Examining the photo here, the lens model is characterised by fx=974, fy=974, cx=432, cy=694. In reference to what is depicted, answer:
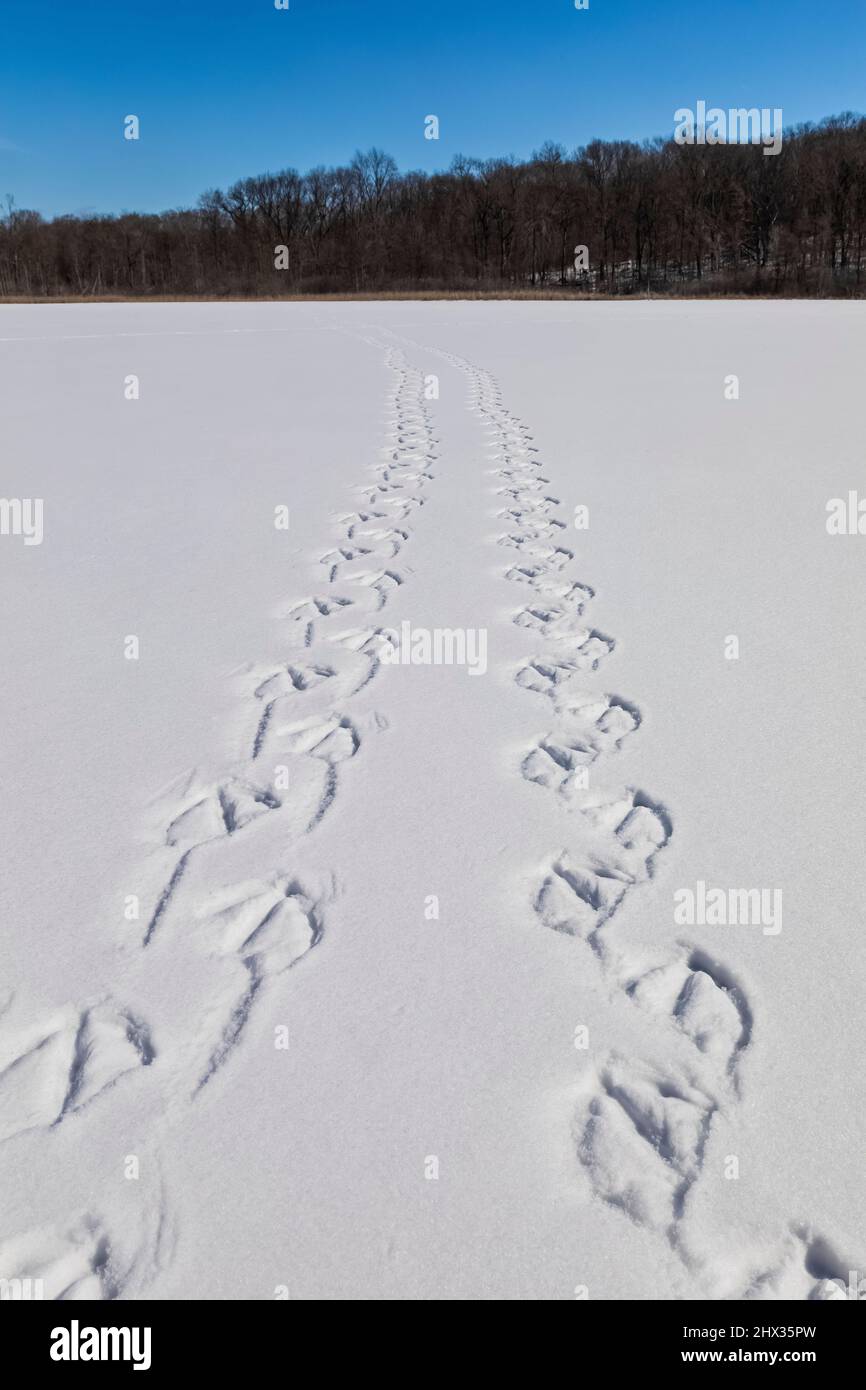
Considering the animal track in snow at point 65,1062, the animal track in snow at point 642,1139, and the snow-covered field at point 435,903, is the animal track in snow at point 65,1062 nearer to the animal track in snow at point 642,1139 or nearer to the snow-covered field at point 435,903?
the snow-covered field at point 435,903

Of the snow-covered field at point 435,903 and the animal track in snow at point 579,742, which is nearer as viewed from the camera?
the snow-covered field at point 435,903

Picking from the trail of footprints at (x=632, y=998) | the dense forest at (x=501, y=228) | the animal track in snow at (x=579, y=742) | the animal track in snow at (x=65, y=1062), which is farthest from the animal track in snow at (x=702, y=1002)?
the dense forest at (x=501, y=228)

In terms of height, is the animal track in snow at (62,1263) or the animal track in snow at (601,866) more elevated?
the animal track in snow at (601,866)

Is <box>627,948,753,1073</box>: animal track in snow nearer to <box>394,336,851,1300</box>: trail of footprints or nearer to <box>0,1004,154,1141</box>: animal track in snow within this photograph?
<box>394,336,851,1300</box>: trail of footprints

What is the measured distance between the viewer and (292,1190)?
1.21 metres

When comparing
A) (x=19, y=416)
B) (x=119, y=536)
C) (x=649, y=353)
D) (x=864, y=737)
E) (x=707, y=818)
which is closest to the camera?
(x=707, y=818)

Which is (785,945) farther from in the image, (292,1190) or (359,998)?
(292,1190)

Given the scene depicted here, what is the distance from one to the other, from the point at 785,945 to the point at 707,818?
0.39 meters

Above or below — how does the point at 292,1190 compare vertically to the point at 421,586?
below

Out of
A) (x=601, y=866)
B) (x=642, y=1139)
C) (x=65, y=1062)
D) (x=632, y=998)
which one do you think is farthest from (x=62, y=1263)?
(x=601, y=866)

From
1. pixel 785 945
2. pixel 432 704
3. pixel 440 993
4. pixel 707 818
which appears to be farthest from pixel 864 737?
pixel 440 993

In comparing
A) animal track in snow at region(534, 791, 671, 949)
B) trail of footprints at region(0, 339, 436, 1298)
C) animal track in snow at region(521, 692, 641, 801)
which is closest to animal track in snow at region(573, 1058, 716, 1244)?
animal track in snow at region(534, 791, 671, 949)

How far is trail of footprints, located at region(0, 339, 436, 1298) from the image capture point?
4.26ft

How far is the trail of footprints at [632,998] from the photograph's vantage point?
1140 millimetres
